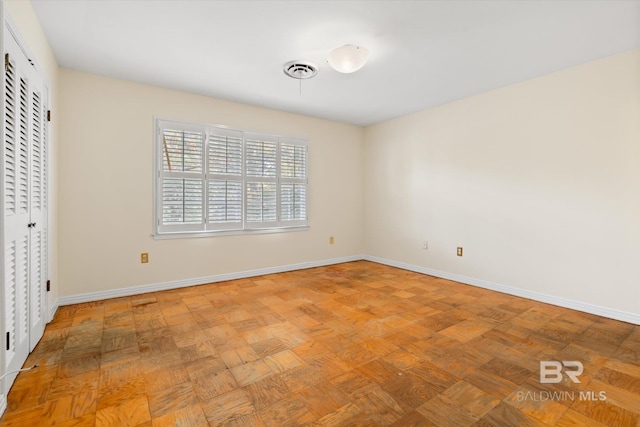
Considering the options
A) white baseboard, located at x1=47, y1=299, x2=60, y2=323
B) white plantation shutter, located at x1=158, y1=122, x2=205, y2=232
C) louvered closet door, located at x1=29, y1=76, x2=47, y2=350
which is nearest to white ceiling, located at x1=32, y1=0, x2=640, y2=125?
white plantation shutter, located at x1=158, y1=122, x2=205, y2=232

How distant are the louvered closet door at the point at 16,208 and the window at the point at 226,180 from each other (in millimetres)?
1457

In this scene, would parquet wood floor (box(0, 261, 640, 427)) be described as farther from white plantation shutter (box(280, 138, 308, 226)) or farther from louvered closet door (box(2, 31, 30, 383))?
white plantation shutter (box(280, 138, 308, 226))

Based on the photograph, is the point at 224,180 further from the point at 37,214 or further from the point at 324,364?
the point at 324,364

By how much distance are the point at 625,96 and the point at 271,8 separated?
3.01 meters

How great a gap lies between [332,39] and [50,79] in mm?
2390

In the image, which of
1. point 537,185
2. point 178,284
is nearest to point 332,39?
point 537,185

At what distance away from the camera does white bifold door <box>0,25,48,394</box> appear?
5.12 feet

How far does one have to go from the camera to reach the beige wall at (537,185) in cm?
255

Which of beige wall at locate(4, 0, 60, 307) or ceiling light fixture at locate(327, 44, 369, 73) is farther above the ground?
ceiling light fixture at locate(327, 44, 369, 73)

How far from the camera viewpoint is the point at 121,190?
313 cm

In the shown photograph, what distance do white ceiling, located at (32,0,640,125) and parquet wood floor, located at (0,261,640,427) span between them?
7.55 feet

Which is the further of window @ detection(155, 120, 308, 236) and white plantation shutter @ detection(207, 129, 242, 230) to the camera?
white plantation shutter @ detection(207, 129, 242, 230)

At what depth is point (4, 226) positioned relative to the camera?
4.90ft

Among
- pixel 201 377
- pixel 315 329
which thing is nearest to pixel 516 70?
pixel 315 329
